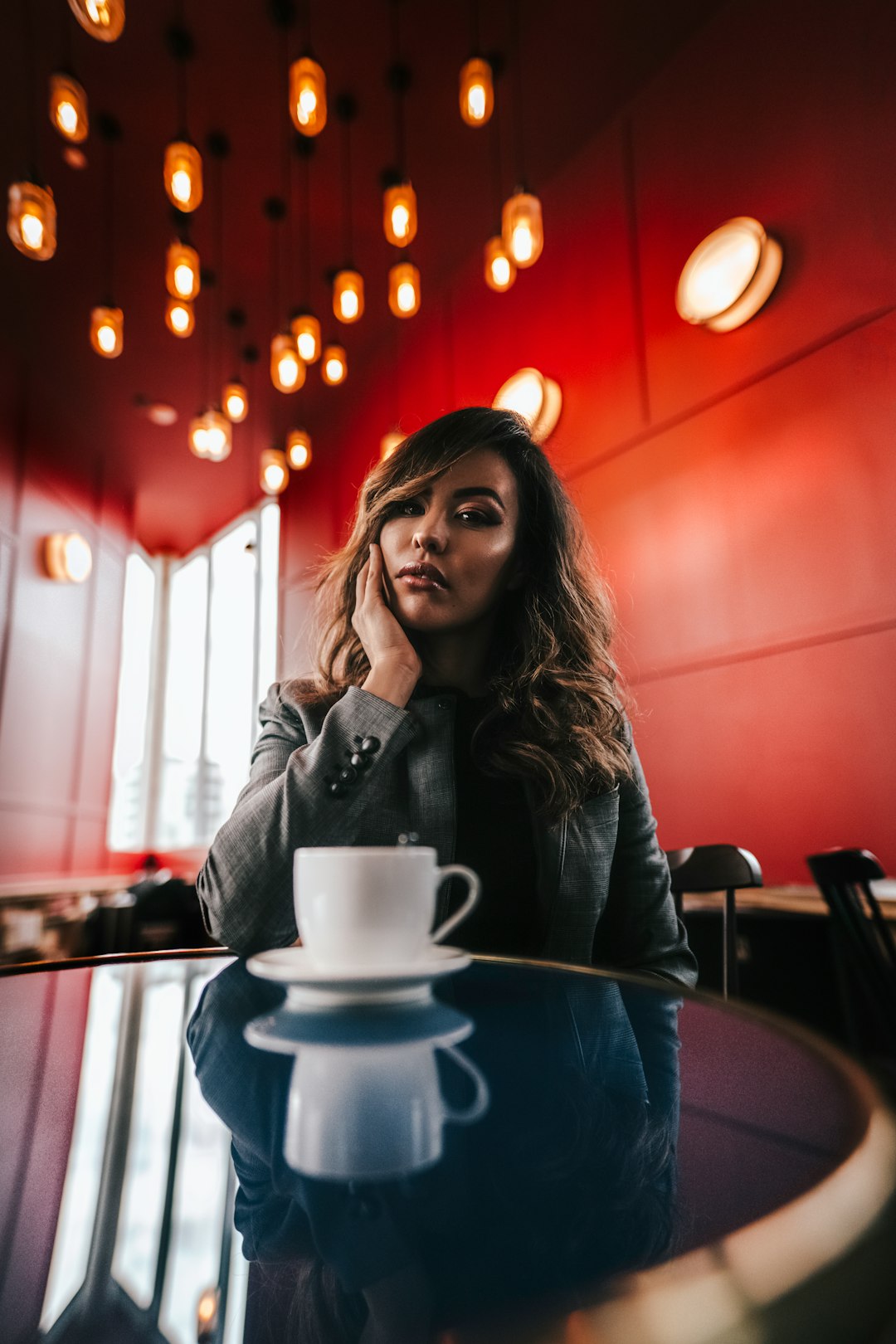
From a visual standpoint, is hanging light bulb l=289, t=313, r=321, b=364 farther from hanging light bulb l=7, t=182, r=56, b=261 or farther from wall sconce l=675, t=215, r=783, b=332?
wall sconce l=675, t=215, r=783, b=332

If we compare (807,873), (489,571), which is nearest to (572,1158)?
(489,571)

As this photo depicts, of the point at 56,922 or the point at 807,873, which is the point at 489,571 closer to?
the point at 807,873

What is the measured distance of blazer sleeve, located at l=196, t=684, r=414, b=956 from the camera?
1.09 m

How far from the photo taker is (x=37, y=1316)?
0.22 metres

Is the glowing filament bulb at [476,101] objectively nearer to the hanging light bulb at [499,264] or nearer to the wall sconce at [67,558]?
the hanging light bulb at [499,264]

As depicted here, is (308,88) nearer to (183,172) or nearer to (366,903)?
(183,172)

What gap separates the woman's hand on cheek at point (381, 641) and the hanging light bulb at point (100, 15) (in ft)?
5.44

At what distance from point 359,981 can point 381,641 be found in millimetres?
876

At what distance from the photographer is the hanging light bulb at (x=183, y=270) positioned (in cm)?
307

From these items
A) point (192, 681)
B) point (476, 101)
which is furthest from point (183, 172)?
point (192, 681)

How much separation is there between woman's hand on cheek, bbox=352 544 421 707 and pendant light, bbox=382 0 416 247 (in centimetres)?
198

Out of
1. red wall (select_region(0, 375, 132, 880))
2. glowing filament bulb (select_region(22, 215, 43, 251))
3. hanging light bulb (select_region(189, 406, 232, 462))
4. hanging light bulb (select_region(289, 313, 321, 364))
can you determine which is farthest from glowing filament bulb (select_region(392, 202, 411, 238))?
red wall (select_region(0, 375, 132, 880))

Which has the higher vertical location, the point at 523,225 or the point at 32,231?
the point at 523,225

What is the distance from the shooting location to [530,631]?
1667 mm
